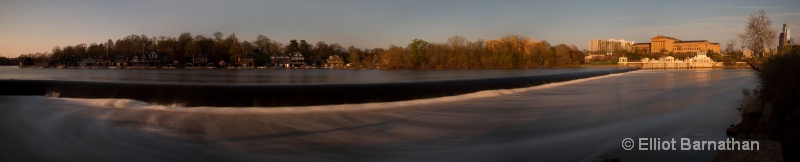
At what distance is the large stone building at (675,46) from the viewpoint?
134 metres

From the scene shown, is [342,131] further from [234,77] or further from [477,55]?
[477,55]

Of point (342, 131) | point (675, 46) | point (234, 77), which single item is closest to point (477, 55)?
point (234, 77)

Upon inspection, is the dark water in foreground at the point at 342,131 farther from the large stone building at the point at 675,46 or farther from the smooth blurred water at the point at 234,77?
the large stone building at the point at 675,46

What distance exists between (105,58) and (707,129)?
7639 cm

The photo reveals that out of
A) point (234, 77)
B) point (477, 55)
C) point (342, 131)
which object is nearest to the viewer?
point (342, 131)

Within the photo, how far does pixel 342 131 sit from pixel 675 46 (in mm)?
158474

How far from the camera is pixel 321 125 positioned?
7.92 metres

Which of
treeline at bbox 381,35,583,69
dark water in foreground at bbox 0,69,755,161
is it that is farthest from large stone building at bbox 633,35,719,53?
dark water in foreground at bbox 0,69,755,161

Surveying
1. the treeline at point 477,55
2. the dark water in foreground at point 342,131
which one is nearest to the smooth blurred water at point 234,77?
the dark water in foreground at point 342,131

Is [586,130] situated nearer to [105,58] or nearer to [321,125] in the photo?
[321,125]

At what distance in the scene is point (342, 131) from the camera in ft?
24.5

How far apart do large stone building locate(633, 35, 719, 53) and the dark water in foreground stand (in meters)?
135

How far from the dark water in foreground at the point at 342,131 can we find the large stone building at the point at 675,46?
442 feet

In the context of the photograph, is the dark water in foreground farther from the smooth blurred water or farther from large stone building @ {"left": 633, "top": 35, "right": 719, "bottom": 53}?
large stone building @ {"left": 633, "top": 35, "right": 719, "bottom": 53}
